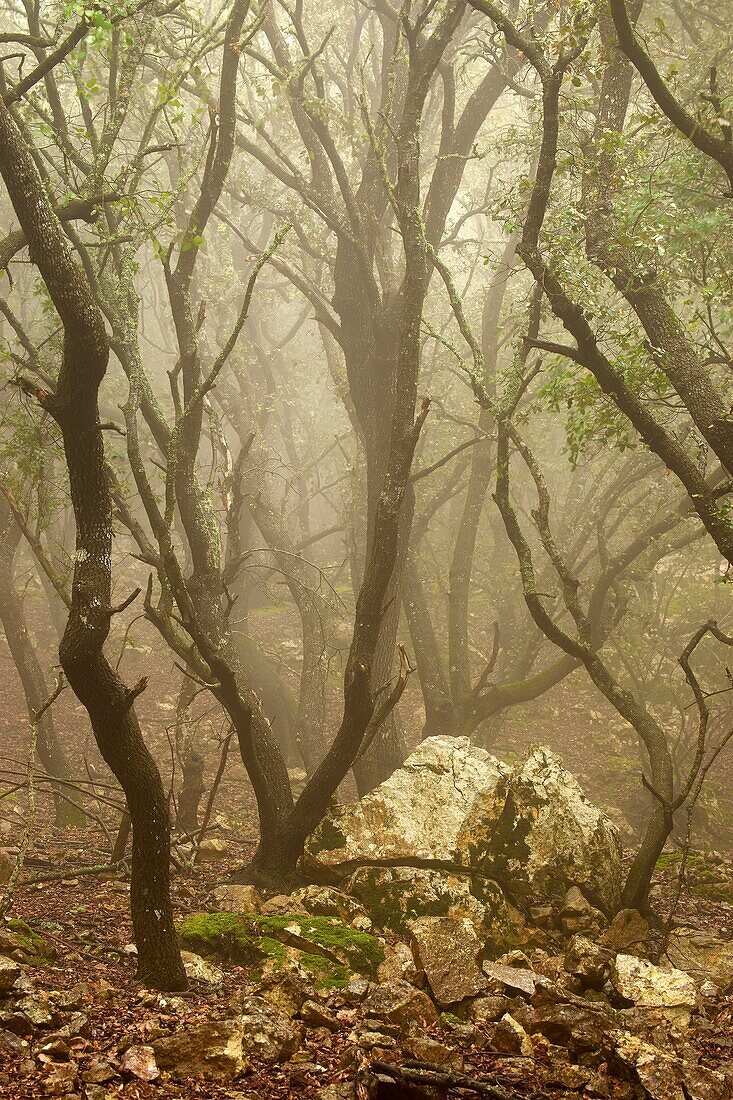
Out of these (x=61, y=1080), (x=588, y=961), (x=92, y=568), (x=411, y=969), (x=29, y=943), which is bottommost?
(x=61, y=1080)

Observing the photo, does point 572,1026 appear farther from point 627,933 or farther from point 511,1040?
point 627,933

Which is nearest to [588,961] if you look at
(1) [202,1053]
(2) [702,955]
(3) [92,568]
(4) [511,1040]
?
(4) [511,1040]

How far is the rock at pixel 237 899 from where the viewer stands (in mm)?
5652

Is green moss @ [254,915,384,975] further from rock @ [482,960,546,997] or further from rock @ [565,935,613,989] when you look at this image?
rock @ [565,935,613,989]

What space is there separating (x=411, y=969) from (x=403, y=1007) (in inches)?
21.5

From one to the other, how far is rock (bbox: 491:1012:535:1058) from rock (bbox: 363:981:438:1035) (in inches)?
16.1

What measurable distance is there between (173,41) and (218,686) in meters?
7.48

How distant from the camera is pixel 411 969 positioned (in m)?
4.77

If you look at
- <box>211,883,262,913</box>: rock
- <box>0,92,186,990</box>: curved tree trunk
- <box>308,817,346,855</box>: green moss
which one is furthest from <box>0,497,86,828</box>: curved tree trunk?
<box>0,92,186,990</box>: curved tree trunk

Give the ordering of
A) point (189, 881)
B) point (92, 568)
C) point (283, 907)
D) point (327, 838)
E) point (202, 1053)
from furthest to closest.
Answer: point (189, 881), point (327, 838), point (283, 907), point (92, 568), point (202, 1053)

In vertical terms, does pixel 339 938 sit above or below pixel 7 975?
above

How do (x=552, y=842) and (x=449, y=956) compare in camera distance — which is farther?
(x=552, y=842)

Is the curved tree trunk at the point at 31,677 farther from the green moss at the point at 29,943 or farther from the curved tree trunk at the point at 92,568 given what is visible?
the curved tree trunk at the point at 92,568

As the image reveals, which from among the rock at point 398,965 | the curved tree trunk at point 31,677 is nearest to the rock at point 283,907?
the rock at point 398,965
